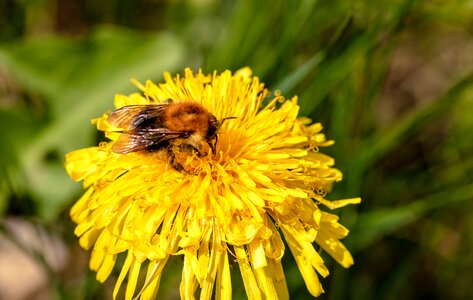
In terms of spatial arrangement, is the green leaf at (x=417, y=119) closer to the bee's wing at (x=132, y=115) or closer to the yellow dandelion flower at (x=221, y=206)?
the yellow dandelion flower at (x=221, y=206)

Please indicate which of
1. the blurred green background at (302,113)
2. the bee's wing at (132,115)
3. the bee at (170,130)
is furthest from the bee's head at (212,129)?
the blurred green background at (302,113)

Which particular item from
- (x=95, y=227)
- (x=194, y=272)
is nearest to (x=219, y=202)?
(x=194, y=272)

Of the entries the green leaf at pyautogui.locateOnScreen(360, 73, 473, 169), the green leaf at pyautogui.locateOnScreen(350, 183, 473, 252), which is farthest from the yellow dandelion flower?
the green leaf at pyautogui.locateOnScreen(360, 73, 473, 169)

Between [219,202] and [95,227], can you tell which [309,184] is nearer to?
[219,202]

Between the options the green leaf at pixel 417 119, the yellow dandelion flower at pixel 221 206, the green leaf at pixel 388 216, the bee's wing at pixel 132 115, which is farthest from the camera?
the green leaf at pixel 417 119

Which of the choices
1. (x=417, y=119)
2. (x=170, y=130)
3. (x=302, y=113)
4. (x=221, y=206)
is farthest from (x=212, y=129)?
(x=417, y=119)

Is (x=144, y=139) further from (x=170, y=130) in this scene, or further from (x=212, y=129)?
(x=212, y=129)
